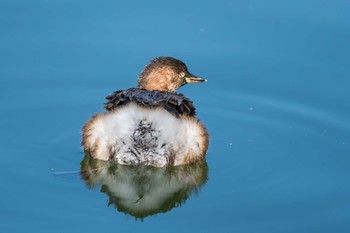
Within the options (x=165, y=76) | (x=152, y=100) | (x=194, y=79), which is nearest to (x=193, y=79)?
(x=194, y=79)

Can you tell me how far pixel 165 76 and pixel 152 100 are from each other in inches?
55.5

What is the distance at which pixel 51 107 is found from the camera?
9266mm

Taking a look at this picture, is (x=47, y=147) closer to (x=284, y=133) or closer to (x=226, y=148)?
(x=226, y=148)

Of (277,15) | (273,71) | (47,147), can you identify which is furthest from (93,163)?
(277,15)

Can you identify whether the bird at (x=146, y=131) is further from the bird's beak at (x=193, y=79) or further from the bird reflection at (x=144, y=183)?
the bird's beak at (x=193, y=79)

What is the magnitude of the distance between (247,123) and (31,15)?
115 inches

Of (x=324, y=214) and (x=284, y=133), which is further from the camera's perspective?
(x=284, y=133)

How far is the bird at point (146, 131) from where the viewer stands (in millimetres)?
7789

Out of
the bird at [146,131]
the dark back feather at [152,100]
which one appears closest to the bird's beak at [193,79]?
the bird at [146,131]

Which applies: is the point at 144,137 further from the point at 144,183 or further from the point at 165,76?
the point at 165,76

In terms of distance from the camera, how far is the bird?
779 cm

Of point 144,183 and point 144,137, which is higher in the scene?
point 144,137

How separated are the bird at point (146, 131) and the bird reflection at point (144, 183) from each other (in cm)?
7

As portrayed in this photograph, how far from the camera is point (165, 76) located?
922 centimetres
